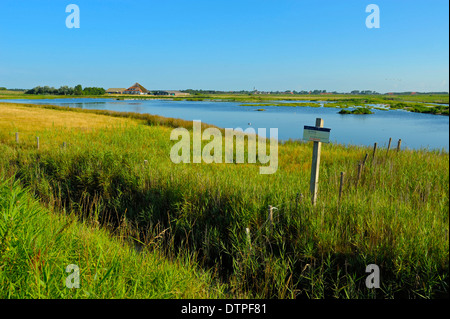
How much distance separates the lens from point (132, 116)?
117ft

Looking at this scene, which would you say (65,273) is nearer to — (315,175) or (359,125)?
(315,175)

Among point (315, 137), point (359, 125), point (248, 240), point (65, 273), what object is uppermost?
point (315, 137)

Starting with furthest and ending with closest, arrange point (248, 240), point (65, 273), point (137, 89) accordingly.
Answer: point (137, 89) < point (248, 240) < point (65, 273)

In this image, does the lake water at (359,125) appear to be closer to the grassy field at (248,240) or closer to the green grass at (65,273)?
the grassy field at (248,240)

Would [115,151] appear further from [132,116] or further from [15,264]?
[132,116]

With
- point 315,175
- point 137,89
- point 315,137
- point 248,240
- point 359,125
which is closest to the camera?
point 248,240

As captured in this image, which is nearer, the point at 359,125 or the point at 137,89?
the point at 359,125

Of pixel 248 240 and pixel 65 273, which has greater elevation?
pixel 65 273


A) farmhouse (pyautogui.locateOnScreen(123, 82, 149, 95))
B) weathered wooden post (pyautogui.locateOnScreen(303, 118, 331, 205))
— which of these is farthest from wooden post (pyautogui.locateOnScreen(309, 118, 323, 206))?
farmhouse (pyautogui.locateOnScreen(123, 82, 149, 95))

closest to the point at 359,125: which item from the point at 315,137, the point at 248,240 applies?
the point at 315,137

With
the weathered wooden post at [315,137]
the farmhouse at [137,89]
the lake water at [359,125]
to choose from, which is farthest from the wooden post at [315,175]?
the farmhouse at [137,89]

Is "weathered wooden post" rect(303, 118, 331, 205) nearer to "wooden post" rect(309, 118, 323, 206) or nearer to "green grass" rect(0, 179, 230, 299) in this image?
"wooden post" rect(309, 118, 323, 206)
